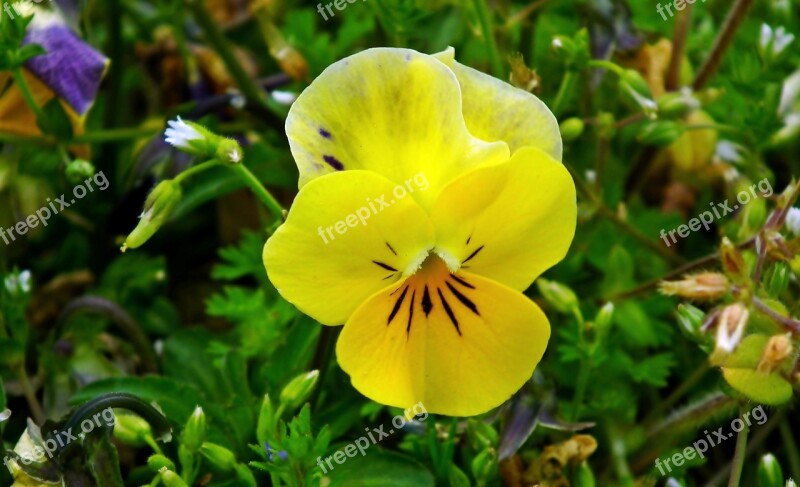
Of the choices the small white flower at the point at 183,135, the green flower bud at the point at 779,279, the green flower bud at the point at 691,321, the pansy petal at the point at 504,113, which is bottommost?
the green flower bud at the point at 779,279

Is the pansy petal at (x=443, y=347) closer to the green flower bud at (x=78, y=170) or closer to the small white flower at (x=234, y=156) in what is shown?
the small white flower at (x=234, y=156)

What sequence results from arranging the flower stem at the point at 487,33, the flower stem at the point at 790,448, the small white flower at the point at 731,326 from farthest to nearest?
1. the flower stem at the point at 790,448
2. the flower stem at the point at 487,33
3. the small white flower at the point at 731,326

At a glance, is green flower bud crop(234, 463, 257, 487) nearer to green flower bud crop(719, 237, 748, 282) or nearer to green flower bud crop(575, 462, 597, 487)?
green flower bud crop(575, 462, 597, 487)

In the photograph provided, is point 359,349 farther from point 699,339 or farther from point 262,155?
point 262,155

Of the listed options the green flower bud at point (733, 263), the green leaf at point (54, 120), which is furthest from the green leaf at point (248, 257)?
the green flower bud at point (733, 263)

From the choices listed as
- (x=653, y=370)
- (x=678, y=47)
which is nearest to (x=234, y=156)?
(x=653, y=370)

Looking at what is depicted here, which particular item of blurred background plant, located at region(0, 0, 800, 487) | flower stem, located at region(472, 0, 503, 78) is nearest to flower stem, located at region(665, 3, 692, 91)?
blurred background plant, located at region(0, 0, 800, 487)
